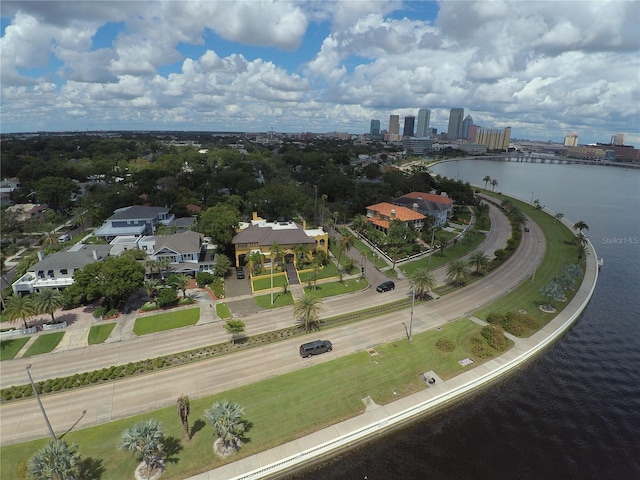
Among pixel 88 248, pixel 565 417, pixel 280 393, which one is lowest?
pixel 565 417

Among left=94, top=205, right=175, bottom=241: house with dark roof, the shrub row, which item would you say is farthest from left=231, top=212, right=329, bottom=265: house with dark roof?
left=94, top=205, right=175, bottom=241: house with dark roof

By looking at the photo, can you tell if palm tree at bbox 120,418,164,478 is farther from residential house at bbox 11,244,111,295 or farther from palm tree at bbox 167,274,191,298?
residential house at bbox 11,244,111,295

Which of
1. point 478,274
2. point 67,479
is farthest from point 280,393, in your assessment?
point 478,274

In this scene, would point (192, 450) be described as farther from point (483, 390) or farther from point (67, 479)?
point (483, 390)

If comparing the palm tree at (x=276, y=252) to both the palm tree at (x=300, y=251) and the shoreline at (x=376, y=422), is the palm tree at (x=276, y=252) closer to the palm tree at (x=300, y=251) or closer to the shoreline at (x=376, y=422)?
the palm tree at (x=300, y=251)

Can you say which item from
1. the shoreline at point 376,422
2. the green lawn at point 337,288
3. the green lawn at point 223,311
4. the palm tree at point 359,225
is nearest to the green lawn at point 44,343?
the green lawn at point 223,311

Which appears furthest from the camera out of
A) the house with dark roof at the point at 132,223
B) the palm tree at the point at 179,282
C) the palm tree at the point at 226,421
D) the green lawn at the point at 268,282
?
the house with dark roof at the point at 132,223
